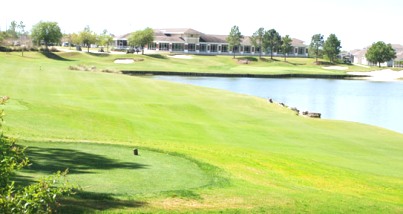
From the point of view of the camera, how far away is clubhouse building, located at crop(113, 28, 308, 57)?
18138cm

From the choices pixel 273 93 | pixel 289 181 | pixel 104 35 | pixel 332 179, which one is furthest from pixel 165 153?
pixel 104 35

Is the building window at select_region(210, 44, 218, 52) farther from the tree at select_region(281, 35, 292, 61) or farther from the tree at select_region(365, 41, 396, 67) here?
the tree at select_region(365, 41, 396, 67)

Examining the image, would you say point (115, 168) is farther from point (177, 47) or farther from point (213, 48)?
point (213, 48)

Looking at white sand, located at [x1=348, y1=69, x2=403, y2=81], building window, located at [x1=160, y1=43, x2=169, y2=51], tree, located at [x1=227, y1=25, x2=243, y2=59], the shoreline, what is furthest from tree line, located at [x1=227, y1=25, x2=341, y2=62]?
the shoreline

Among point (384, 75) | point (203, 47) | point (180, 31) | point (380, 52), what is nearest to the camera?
point (384, 75)

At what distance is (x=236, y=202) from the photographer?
1386cm

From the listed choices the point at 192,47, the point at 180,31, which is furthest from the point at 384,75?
the point at 180,31

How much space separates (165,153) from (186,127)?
11.8 meters

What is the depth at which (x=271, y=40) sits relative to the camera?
187 meters

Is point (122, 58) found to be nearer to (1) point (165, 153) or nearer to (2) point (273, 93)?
(2) point (273, 93)

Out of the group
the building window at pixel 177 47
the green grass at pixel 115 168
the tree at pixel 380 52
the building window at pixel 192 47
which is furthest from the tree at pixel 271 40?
the green grass at pixel 115 168

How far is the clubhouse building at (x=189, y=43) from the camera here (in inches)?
7141

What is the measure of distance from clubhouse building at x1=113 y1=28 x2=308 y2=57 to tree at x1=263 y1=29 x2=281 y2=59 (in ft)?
29.7

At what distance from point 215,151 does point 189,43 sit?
161688mm
